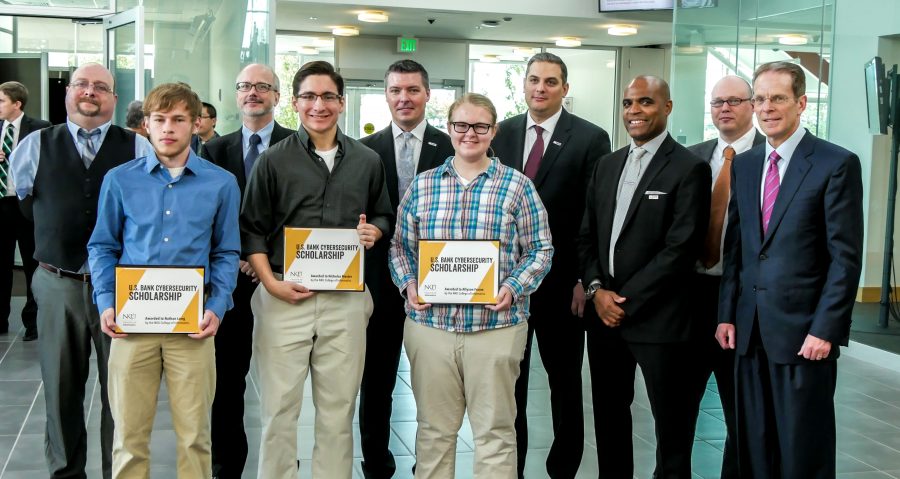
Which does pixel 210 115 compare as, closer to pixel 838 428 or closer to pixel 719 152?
pixel 719 152

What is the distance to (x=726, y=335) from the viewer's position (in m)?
3.45

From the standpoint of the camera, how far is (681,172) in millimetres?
3525

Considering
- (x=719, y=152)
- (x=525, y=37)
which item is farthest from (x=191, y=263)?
(x=525, y=37)

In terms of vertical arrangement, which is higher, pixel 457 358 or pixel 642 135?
pixel 642 135

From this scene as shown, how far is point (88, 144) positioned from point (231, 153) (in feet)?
1.85

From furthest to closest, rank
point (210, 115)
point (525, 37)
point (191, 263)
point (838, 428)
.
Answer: point (525, 37), point (210, 115), point (838, 428), point (191, 263)

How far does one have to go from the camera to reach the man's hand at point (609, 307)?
357 cm

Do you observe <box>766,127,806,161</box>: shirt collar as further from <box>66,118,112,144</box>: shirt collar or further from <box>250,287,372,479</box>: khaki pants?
<box>66,118,112,144</box>: shirt collar

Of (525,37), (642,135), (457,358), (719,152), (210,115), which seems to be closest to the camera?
(457,358)

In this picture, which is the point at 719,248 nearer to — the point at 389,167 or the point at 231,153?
the point at 389,167

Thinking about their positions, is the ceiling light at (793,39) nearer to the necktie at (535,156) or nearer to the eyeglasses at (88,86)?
the necktie at (535,156)

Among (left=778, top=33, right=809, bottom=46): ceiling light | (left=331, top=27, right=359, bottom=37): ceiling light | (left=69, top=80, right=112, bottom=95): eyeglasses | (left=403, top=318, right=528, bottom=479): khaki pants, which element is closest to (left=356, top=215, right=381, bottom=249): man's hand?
(left=403, top=318, right=528, bottom=479): khaki pants

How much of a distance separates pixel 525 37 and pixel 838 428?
1042 cm

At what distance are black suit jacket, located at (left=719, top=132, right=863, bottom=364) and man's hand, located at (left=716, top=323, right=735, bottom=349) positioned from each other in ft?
0.25
